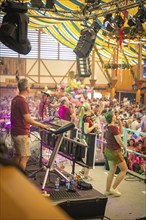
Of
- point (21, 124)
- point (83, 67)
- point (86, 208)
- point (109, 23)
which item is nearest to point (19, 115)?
point (21, 124)

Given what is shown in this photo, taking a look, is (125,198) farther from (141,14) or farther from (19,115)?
(141,14)

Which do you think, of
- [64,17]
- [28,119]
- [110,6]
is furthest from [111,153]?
[64,17]

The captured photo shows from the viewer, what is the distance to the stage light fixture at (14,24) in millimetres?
4434

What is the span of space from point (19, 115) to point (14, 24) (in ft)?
3.92

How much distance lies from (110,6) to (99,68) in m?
16.3

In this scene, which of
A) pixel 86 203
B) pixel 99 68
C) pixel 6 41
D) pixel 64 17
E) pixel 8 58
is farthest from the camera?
pixel 99 68

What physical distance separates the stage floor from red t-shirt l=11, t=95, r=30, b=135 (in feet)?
2.96

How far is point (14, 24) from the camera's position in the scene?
450 centimetres

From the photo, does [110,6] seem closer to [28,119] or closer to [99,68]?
[28,119]

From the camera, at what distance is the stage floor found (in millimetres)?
4402

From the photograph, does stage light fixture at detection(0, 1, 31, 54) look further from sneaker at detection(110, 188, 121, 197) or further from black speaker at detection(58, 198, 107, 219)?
sneaker at detection(110, 188, 121, 197)

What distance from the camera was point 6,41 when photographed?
463cm

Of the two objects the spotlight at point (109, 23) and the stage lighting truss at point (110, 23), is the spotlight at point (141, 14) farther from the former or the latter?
the spotlight at point (109, 23)

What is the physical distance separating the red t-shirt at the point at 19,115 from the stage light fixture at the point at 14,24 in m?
0.80
